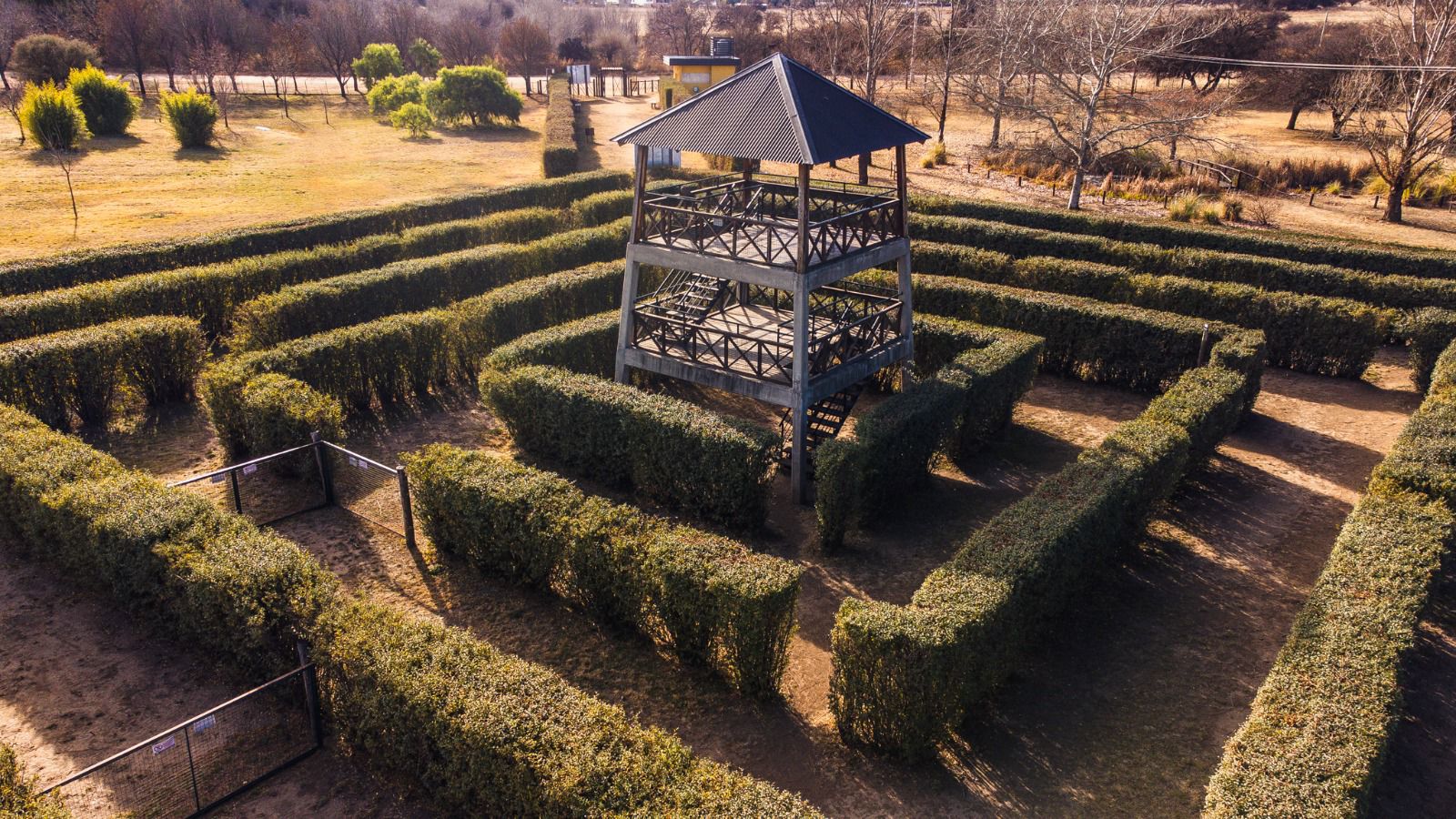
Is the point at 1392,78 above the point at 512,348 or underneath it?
above

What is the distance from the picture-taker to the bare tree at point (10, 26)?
1998 inches

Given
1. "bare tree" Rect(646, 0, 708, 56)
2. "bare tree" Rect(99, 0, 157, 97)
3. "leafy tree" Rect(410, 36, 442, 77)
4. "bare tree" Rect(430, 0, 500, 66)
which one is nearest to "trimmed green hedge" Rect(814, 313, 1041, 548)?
"bare tree" Rect(99, 0, 157, 97)

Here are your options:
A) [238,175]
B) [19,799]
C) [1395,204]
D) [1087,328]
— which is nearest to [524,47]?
[238,175]

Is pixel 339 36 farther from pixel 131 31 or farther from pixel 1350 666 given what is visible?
pixel 1350 666

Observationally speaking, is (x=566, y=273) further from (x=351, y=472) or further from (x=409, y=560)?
(x=409, y=560)

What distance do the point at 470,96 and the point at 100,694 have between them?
147 feet

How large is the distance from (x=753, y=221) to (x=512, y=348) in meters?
5.07

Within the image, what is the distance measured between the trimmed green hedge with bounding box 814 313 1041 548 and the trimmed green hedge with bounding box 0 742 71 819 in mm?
8869

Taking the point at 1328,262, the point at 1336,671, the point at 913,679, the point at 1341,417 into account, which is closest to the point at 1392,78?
the point at 1328,262

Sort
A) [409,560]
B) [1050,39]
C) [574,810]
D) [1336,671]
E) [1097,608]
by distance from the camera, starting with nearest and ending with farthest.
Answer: [574,810]
[1336,671]
[1097,608]
[409,560]
[1050,39]

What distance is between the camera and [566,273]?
2009 cm

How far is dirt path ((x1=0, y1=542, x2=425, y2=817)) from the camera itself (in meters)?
8.29

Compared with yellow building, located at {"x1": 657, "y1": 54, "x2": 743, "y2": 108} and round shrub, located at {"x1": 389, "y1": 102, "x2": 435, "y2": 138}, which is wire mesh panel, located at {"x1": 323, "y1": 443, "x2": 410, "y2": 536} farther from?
round shrub, located at {"x1": 389, "y1": 102, "x2": 435, "y2": 138}

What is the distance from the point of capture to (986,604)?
8.97 metres
